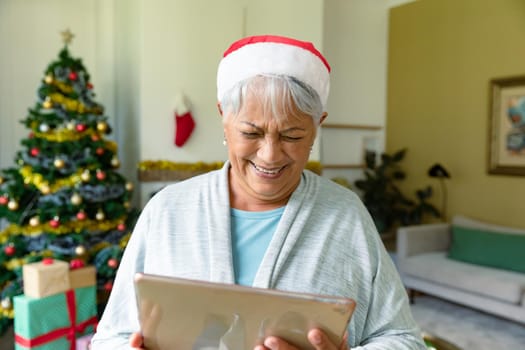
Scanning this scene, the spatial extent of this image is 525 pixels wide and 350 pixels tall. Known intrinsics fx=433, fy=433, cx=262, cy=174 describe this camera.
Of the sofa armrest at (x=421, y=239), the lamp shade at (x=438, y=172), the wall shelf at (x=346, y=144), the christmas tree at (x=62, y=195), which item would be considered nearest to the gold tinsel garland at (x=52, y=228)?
the christmas tree at (x=62, y=195)

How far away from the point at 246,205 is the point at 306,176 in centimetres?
17

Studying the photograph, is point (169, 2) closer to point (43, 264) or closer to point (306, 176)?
point (43, 264)

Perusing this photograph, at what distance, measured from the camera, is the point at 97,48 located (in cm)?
376

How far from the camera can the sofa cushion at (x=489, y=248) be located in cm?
364

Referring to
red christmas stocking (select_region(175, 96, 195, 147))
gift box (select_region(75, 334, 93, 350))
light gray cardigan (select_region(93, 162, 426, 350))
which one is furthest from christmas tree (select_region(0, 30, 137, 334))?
light gray cardigan (select_region(93, 162, 426, 350))

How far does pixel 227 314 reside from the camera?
728 millimetres

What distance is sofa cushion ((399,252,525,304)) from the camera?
3338 millimetres

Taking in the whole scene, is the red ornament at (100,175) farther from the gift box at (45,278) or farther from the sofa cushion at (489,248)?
the sofa cushion at (489,248)

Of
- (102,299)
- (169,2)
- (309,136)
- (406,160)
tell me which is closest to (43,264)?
(102,299)

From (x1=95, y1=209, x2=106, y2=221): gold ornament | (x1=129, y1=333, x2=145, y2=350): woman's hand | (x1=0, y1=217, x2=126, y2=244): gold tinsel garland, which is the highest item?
(x1=129, y1=333, x2=145, y2=350): woman's hand

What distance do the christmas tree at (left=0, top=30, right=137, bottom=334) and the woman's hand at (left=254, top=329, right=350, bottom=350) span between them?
214 cm

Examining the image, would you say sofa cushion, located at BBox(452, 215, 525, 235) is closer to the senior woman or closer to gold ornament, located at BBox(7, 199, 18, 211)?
the senior woman

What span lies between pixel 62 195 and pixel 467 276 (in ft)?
10.4

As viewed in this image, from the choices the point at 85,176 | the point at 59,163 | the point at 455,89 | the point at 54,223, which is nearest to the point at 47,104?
the point at 59,163
